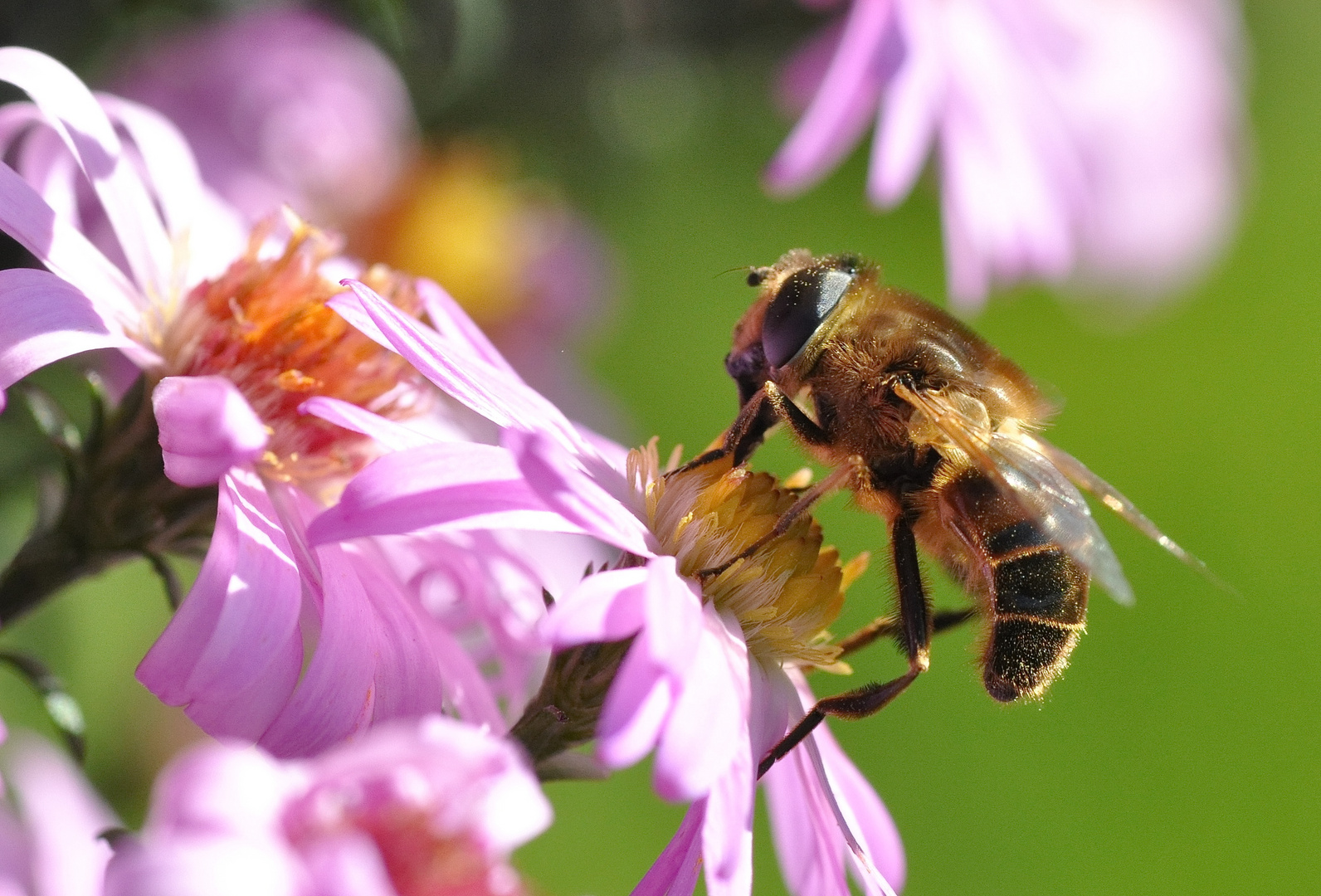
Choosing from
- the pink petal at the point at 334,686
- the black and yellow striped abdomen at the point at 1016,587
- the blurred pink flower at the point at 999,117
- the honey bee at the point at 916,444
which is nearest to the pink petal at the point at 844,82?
the blurred pink flower at the point at 999,117

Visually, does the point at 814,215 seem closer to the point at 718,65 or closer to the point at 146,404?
the point at 718,65

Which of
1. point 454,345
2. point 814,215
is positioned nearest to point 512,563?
point 454,345

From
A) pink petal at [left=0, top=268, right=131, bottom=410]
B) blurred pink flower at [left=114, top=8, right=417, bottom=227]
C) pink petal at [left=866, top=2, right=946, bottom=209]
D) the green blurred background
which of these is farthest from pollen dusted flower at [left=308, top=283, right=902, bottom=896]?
the green blurred background

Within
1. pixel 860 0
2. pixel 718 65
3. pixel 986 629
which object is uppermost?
pixel 860 0

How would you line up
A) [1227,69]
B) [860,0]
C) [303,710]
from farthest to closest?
[1227,69] → [860,0] → [303,710]

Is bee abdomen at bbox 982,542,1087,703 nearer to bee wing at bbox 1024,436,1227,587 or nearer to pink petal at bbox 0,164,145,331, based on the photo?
bee wing at bbox 1024,436,1227,587

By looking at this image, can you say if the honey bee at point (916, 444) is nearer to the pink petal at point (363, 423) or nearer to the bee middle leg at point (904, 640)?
the bee middle leg at point (904, 640)
